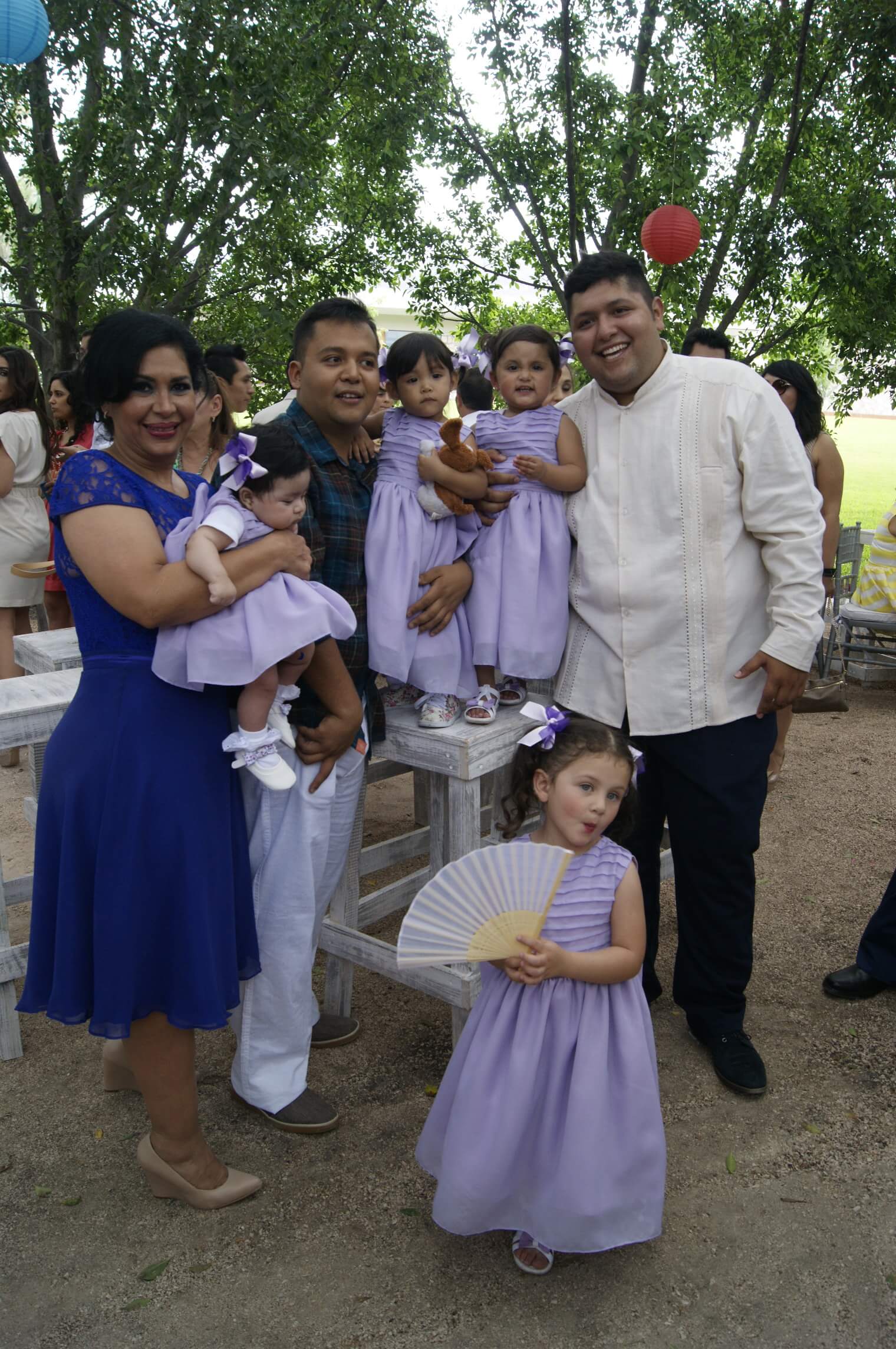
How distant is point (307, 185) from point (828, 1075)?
23.9ft

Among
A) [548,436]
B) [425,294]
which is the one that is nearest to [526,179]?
[425,294]

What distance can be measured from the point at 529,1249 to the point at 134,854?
1.27 m

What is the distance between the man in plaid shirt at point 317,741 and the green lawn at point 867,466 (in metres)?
9.89

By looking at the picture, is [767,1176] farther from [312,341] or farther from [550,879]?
[312,341]

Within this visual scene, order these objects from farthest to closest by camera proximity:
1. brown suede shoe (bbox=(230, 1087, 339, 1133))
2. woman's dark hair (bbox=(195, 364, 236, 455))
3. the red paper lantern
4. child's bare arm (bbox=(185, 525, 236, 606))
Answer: the red paper lantern, woman's dark hair (bbox=(195, 364, 236, 455)), brown suede shoe (bbox=(230, 1087, 339, 1133)), child's bare arm (bbox=(185, 525, 236, 606))

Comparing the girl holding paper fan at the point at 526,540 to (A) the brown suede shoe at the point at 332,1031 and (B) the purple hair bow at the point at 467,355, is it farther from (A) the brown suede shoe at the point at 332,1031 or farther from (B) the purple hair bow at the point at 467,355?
(A) the brown suede shoe at the point at 332,1031

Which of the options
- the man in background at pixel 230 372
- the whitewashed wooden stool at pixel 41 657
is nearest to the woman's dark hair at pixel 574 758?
the whitewashed wooden stool at pixel 41 657

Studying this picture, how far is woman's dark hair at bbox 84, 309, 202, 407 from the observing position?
6.97 ft

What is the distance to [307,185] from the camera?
25.9 ft

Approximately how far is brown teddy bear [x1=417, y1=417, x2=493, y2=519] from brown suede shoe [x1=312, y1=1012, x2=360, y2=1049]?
5.54 ft

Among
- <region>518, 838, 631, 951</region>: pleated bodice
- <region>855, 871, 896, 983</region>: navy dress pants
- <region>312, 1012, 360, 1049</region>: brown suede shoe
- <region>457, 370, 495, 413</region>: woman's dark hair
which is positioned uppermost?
<region>457, 370, 495, 413</region>: woman's dark hair

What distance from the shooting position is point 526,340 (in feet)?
9.68

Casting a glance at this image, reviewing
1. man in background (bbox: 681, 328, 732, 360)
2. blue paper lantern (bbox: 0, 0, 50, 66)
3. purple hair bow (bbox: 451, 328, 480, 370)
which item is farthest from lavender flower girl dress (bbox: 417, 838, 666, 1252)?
blue paper lantern (bbox: 0, 0, 50, 66)

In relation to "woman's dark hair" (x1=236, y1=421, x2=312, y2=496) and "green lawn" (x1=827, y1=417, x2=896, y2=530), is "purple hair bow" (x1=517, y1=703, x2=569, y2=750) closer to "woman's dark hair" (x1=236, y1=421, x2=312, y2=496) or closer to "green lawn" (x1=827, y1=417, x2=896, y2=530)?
"woman's dark hair" (x1=236, y1=421, x2=312, y2=496)
